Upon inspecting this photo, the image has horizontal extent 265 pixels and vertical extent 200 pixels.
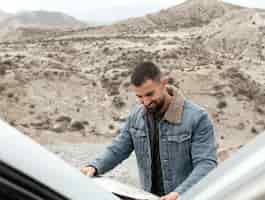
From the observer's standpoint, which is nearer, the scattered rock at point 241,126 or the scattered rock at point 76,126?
the scattered rock at point 76,126

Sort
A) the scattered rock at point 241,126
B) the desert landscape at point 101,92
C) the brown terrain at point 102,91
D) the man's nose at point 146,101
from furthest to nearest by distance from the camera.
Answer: the scattered rock at point 241,126 → the brown terrain at point 102,91 → the desert landscape at point 101,92 → the man's nose at point 146,101

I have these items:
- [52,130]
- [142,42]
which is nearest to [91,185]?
[52,130]

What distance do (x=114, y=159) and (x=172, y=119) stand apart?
0.41 m

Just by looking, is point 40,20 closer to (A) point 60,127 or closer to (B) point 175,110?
(A) point 60,127

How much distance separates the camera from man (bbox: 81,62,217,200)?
11.9 feet

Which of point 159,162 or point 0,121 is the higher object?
point 0,121

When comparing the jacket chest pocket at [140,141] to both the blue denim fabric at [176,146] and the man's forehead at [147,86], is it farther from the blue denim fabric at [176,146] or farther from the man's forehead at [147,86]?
the man's forehead at [147,86]

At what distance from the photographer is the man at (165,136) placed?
364cm

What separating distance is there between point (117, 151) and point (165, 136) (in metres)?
0.33

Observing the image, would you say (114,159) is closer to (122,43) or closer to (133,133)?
(133,133)

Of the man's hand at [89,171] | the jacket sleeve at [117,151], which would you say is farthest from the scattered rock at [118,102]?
the man's hand at [89,171]

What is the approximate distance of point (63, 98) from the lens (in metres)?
28.5

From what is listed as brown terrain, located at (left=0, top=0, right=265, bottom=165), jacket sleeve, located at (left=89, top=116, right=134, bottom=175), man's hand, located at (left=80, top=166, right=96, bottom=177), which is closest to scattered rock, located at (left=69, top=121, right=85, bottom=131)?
brown terrain, located at (left=0, top=0, right=265, bottom=165)

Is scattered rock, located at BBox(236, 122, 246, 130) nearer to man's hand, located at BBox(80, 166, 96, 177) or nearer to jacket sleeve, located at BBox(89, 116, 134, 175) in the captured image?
jacket sleeve, located at BBox(89, 116, 134, 175)
